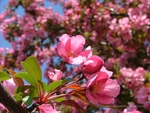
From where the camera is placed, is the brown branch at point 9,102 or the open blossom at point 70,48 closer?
the brown branch at point 9,102

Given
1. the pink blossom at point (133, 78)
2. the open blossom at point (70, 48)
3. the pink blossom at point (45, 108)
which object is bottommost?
the pink blossom at point (133, 78)

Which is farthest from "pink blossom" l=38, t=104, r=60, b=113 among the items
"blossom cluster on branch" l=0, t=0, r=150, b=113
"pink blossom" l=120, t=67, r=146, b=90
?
"pink blossom" l=120, t=67, r=146, b=90

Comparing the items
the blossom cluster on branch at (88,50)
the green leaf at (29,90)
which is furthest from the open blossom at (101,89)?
the green leaf at (29,90)

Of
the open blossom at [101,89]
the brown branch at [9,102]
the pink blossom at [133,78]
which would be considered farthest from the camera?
the pink blossom at [133,78]

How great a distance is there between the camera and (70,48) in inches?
42.8

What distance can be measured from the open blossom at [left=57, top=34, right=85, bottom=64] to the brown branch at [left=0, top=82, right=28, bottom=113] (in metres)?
0.25

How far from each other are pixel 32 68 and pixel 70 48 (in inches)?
6.4

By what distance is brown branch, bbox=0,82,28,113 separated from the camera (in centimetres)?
85

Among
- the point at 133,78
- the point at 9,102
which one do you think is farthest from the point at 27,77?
the point at 133,78

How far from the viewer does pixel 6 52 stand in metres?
5.21

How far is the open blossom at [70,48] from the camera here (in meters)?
1.04

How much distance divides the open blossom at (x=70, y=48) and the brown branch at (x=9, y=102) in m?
0.25

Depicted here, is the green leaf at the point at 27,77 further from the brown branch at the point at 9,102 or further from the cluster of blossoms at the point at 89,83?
the brown branch at the point at 9,102

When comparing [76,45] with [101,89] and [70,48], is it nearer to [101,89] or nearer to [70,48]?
[70,48]
